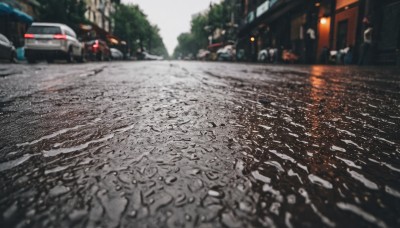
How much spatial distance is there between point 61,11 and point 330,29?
18.9 meters

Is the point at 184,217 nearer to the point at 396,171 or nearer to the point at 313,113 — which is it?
the point at 396,171

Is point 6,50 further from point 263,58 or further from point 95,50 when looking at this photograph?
point 263,58

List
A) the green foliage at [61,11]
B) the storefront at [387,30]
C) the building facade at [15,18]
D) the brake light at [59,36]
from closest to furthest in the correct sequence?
the storefront at [387,30]
the brake light at [59,36]
the building facade at [15,18]
the green foliage at [61,11]

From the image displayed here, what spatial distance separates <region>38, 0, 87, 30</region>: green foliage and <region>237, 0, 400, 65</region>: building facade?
14.4 meters

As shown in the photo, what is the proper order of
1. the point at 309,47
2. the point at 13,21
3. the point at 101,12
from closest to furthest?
the point at 309,47 < the point at 13,21 < the point at 101,12

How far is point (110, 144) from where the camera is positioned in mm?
1106

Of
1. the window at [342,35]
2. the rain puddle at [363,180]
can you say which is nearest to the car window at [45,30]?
the rain puddle at [363,180]

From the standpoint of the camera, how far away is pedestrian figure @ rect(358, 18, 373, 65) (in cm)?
1070

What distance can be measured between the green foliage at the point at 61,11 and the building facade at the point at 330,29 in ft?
47.4

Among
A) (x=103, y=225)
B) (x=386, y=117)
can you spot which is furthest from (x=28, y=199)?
(x=386, y=117)

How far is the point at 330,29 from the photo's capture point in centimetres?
1579

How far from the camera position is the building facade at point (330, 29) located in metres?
10.6

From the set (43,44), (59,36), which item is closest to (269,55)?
(59,36)

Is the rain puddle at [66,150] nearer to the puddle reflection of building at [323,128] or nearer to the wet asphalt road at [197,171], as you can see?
the wet asphalt road at [197,171]
